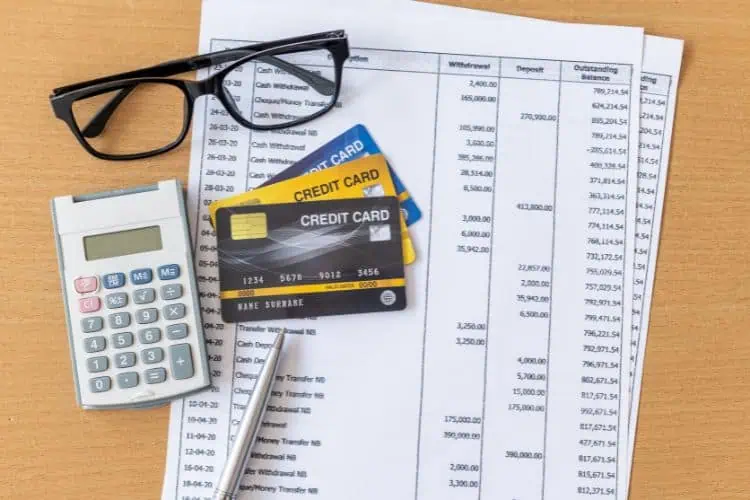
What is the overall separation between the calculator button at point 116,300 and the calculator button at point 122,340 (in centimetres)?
2

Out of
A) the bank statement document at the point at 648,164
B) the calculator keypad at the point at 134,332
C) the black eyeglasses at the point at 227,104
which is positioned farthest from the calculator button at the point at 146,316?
→ the bank statement document at the point at 648,164

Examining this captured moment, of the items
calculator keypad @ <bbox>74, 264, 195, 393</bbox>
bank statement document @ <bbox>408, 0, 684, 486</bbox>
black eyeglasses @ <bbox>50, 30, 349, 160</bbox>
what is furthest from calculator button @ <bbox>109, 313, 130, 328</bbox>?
bank statement document @ <bbox>408, 0, 684, 486</bbox>

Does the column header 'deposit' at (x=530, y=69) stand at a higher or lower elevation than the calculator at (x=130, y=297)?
higher

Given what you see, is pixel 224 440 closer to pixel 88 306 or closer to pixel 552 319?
pixel 88 306

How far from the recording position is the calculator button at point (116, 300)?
514mm

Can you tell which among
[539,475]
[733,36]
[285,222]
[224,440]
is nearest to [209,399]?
[224,440]

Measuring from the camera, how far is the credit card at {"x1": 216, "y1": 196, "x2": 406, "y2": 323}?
0.53 m

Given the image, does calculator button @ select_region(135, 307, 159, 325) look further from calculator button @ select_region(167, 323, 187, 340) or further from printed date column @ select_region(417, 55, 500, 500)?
printed date column @ select_region(417, 55, 500, 500)

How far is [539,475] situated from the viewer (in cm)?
54

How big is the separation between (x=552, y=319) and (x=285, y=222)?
206mm

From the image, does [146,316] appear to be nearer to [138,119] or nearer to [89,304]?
[89,304]

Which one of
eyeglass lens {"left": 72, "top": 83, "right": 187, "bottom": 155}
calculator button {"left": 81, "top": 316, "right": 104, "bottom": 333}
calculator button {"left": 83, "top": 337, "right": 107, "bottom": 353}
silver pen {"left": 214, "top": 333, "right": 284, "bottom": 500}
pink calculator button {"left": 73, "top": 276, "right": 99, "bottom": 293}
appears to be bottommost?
silver pen {"left": 214, "top": 333, "right": 284, "bottom": 500}

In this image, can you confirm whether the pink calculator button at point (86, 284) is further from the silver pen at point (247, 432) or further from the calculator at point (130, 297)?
the silver pen at point (247, 432)

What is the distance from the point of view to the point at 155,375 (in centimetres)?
51
